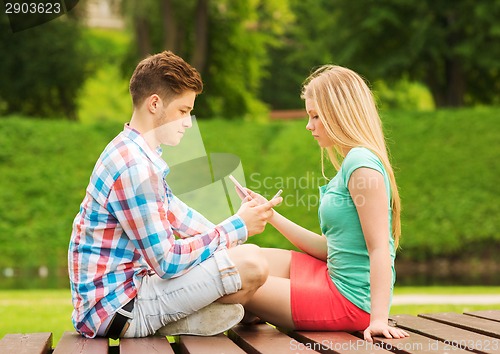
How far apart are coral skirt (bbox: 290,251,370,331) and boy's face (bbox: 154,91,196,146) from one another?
2.68 ft

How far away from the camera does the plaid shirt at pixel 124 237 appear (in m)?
2.84

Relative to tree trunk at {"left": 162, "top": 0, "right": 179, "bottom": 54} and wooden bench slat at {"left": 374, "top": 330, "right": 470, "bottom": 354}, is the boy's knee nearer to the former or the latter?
wooden bench slat at {"left": 374, "top": 330, "right": 470, "bottom": 354}

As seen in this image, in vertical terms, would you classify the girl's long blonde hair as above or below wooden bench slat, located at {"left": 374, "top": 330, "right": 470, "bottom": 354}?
above

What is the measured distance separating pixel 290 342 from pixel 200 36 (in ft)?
51.4

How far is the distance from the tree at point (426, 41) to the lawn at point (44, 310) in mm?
8800

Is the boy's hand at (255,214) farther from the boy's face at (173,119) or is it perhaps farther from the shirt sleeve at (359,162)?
the boy's face at (173,119)

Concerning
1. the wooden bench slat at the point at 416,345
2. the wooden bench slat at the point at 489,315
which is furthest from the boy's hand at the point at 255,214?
the wooden bench slat at the point at 489,315

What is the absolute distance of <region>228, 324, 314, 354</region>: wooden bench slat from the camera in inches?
104

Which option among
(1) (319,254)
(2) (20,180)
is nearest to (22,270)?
(2) (20,180)

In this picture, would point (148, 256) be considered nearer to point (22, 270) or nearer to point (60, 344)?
point (60, 344)

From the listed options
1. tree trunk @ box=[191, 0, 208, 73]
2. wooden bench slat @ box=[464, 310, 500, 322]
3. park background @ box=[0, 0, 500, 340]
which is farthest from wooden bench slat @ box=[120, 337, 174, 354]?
tree trunk @ box=[191, 0, 208, 73]

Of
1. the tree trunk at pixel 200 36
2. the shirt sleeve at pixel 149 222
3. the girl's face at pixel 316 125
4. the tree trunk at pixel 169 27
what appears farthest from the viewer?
the tree trunk at pixel 200 36

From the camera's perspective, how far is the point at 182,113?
3.08m

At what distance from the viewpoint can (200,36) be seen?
1789cm
